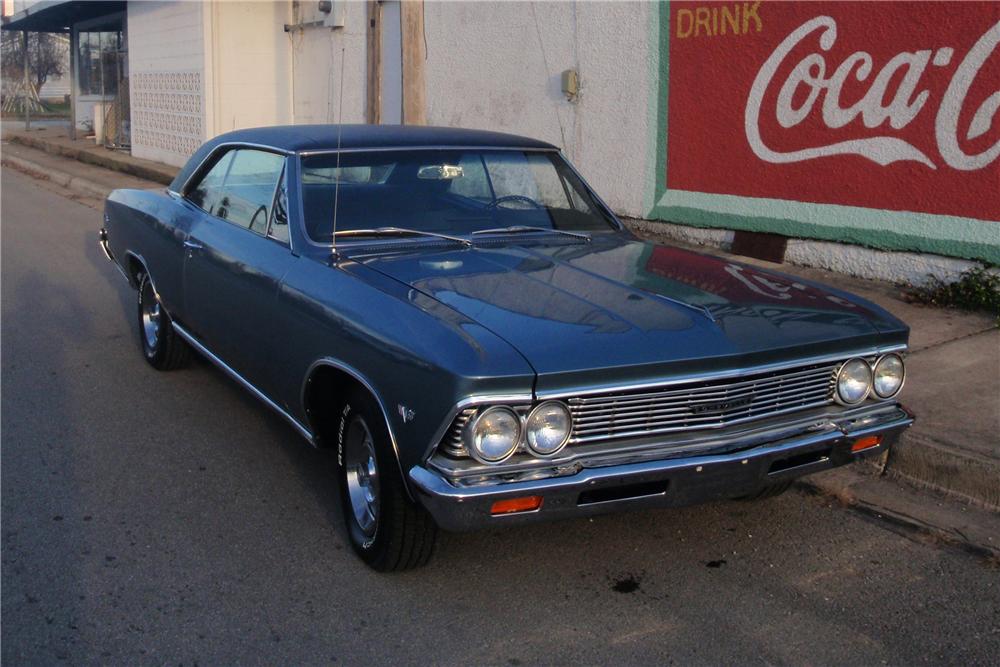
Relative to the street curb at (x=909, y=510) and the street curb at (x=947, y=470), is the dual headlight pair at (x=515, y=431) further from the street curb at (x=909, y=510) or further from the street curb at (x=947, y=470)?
the street curb at (x=947, y=470)

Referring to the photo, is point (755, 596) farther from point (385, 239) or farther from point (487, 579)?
point (385, 239)

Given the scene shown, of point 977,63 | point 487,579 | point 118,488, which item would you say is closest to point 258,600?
point 487,579

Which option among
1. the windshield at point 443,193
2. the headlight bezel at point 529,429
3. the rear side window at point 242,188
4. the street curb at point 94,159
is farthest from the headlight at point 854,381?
the street curb at point 94,159

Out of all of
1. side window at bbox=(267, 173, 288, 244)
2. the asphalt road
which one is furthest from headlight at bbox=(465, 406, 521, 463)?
side window at bbox=(267, 173, 288, 244)

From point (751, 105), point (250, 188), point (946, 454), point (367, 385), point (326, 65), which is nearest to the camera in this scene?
point (367, 385)

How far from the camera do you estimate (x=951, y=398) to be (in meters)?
5.51

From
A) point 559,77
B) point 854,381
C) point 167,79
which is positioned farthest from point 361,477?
point 167,79

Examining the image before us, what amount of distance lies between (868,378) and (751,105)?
525 cm

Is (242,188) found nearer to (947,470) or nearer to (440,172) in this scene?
(440,172)

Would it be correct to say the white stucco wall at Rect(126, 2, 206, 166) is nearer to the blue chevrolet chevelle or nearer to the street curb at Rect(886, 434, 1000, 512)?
the blue chevrolet chevelle

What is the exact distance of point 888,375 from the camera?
13.4 ft

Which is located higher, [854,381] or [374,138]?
[374,138]

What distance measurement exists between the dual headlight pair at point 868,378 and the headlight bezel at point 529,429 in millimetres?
1159

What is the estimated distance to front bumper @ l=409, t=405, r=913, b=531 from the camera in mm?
3326
